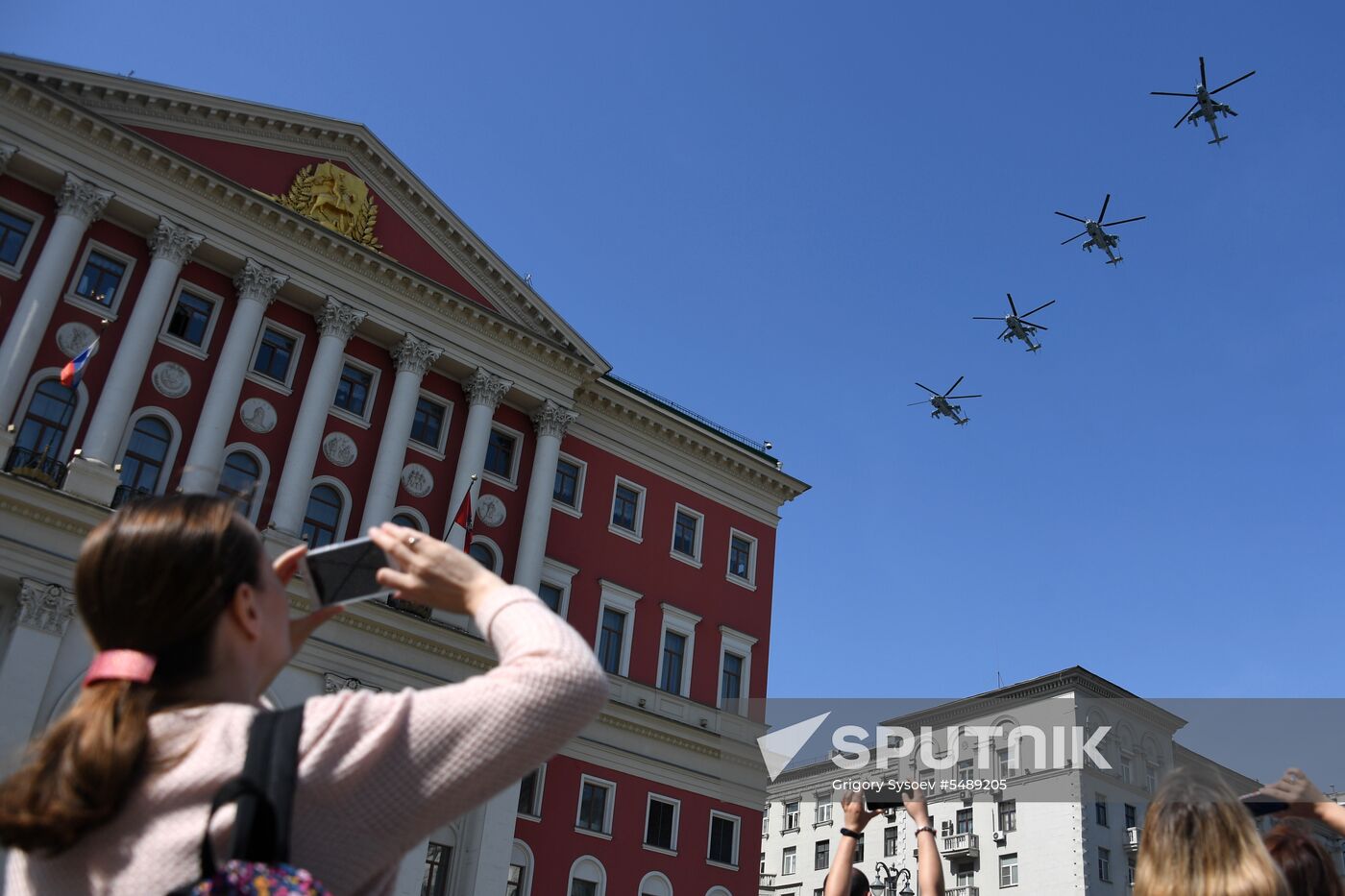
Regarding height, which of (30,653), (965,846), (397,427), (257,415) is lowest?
(30,653)

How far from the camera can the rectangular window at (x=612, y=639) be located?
3136cm

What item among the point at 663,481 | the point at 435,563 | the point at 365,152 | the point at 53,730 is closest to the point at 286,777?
the point at 53,730

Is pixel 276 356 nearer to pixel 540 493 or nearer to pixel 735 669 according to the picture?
pixel 540 493

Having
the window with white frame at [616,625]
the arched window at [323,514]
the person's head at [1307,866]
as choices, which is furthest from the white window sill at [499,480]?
the person's head at [1307,866]

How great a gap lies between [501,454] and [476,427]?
5.49 ft

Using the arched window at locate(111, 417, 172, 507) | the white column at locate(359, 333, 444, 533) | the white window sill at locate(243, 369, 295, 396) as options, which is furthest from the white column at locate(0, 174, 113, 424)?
the white column at locate(359, 333, 444, 533)

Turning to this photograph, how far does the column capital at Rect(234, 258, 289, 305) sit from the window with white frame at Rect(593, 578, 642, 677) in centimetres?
1145

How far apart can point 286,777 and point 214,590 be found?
0.44m

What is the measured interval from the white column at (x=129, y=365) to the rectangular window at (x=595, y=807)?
1351 cm

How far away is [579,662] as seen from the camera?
7.26ft

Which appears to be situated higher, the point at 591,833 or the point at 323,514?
the point at 323,514

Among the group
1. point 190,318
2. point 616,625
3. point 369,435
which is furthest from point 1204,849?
point 616,625

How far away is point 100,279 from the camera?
83.7ft

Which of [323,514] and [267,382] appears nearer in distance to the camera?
[267,382]
